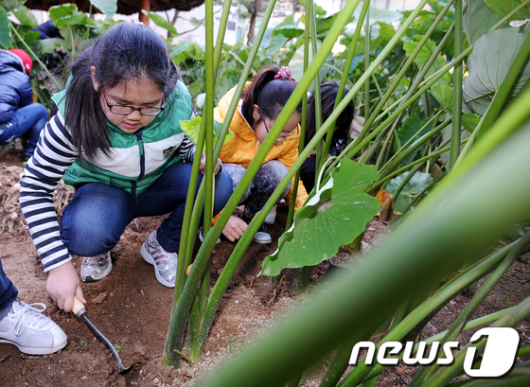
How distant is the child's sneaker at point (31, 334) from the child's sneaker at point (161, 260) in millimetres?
315

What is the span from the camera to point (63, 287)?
0.81 meters

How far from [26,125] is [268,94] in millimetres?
1583

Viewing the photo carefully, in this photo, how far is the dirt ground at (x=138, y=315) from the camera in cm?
77

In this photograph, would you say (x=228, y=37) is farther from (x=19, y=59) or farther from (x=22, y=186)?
(x=22, y=186)

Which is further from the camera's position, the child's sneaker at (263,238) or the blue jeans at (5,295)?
the child's sneaker at (263,238)

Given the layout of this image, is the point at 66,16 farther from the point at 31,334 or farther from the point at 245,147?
the point at 31,334

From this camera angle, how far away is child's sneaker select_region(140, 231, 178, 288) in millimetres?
1097

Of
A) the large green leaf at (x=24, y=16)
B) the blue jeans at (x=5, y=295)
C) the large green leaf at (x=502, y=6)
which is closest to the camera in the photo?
the large green leaf at (x=502, y=6)

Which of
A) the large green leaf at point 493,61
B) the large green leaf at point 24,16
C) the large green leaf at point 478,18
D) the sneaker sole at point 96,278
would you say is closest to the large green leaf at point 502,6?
the large green leaf at point 478,18

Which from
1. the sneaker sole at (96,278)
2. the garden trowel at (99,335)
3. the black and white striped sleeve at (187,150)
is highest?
the black and white striped sleeve at (187,150)

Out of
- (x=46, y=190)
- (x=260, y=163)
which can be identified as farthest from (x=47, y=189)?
(x=260, y=163)

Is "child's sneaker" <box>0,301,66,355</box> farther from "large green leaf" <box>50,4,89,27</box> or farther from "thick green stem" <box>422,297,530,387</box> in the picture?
"large green leaf" <box>50,4,89,27</box>

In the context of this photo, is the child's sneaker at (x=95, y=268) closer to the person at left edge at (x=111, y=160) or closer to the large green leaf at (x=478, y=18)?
the person at left edge at (x=111, y=160)

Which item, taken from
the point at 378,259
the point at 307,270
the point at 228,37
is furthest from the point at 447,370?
the point at 228,37
